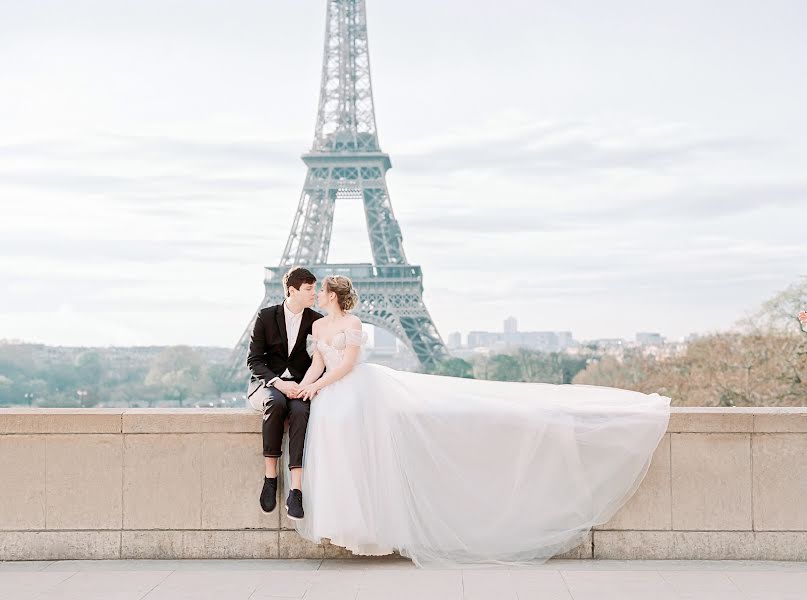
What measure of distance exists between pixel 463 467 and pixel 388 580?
87 centimetres

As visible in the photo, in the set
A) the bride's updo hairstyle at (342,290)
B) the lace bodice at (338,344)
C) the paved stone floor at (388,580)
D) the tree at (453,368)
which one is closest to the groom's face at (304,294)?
the bride's updo hairstyle at (342,290)

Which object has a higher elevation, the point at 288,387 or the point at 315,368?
the point at 315,368

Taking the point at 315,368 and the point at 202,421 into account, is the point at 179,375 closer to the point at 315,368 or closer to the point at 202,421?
the point at 202,421

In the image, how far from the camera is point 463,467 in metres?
6.29

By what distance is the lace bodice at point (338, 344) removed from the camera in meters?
6.36

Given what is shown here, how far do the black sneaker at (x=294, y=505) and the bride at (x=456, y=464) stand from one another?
0.21ft

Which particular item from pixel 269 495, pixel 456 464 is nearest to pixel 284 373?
pixel 269 495

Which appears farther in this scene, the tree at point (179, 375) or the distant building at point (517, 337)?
the distant building at point (517, 337)

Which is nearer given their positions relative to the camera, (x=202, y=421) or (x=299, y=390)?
(x=299, y=390)

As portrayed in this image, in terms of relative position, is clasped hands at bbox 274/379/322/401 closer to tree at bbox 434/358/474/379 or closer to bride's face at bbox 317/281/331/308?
bride's face at bbox 317/281/331/308

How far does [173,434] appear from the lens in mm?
6594

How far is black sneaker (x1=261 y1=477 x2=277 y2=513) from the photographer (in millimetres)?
6273

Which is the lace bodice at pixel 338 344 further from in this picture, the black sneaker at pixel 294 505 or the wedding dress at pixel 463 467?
the black sneaker at pixel 294 505

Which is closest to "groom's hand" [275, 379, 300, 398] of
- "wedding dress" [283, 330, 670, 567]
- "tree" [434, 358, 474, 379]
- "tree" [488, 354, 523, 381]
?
"wedding dress" [283, 330, 670, 567]
